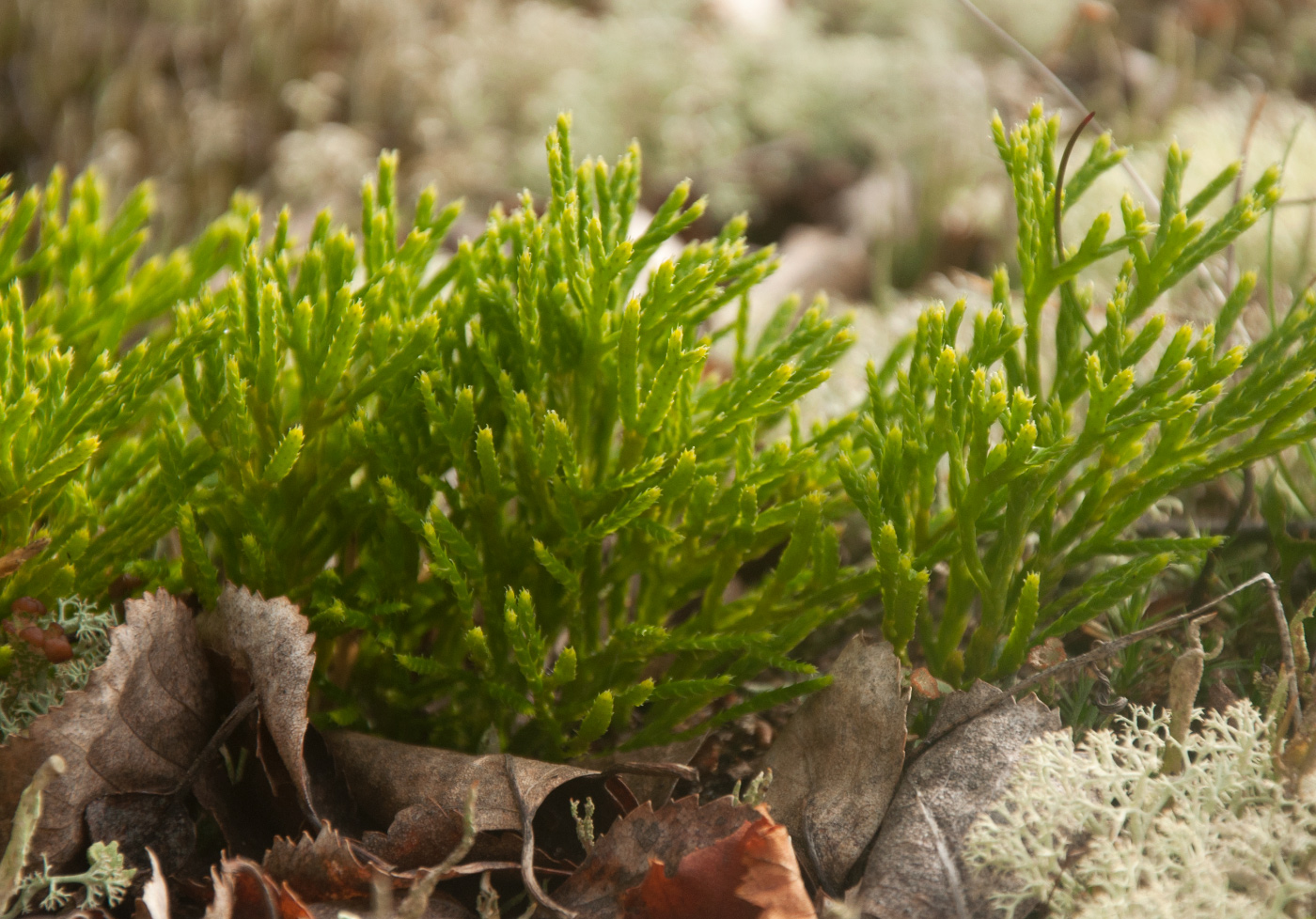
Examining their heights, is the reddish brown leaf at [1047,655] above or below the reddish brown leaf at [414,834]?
above

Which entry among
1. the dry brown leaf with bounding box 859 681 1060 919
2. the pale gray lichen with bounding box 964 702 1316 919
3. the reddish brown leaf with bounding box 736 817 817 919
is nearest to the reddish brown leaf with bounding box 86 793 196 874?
the reddish brown leaf with bounding box 736 817 817 919

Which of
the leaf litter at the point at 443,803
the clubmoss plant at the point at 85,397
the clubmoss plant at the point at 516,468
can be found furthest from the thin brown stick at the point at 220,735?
the clubmoss plant at the point at 85,397

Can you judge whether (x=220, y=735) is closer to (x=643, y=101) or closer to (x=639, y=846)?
(x=639, y=846)

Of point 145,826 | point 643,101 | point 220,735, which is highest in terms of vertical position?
point 643,101

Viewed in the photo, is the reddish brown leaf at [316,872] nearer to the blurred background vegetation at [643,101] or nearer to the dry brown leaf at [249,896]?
the dry brown leaf at [249,896]

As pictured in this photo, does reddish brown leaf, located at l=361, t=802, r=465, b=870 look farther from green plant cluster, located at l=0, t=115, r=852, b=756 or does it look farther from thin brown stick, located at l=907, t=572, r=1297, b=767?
thin brown stick, located at l=907, t=572, r=1297, b=767

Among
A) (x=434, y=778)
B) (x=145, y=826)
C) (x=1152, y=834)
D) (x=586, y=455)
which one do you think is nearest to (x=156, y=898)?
(x=145, y=826)

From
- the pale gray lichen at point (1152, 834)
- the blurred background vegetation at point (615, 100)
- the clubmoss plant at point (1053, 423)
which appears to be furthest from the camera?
the blurred background vegetation at point (615, 100)
